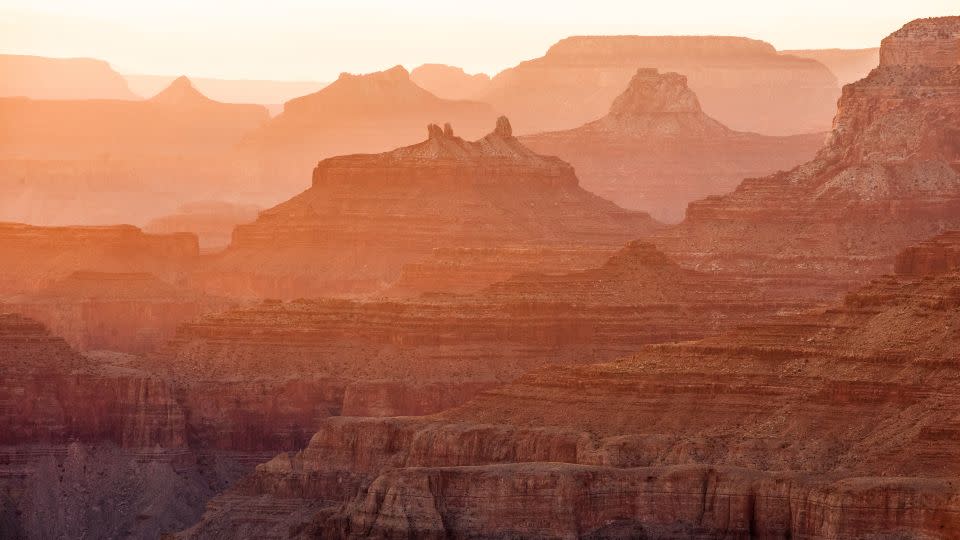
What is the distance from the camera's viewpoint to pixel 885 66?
179 meters

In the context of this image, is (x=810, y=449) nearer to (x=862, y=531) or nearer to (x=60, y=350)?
(x=862, y=531)

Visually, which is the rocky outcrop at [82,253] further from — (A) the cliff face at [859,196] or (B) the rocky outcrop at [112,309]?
(A) the cliff face at [859,196]

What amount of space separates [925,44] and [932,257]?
65563 millimetres

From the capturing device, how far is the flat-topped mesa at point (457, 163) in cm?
18250

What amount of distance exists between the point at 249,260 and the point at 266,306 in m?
40.8

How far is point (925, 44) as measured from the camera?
18375 cm

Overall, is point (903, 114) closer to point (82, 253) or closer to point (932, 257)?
point (82, 253)

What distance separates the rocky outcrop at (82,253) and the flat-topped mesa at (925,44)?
35562mm

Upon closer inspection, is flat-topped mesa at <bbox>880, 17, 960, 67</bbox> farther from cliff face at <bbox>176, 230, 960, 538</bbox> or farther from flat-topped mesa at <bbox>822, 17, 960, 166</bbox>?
cliff face at <bbox>176, 230, 960, 538</bbox>

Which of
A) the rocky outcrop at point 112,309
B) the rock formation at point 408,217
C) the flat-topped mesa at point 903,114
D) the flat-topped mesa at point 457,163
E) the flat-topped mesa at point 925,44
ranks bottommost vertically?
the rocky outcrop at point 112,309

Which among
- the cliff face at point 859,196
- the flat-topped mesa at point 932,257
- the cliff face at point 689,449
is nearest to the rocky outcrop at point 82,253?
the cliff face at point 859,196

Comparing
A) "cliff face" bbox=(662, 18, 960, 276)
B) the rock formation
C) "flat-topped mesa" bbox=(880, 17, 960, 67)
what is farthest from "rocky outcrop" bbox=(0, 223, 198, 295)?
"flat-topped mesa" bbox=(880, 17, 960, 67)

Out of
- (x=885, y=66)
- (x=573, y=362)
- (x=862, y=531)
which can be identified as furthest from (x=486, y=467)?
(x=885, y=66)

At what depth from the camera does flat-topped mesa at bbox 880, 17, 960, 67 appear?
181500 mm
